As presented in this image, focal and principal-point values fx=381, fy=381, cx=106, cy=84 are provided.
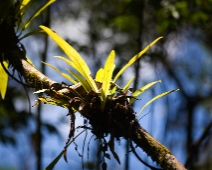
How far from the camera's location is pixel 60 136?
8.76ft

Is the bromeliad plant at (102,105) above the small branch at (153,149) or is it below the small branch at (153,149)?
above

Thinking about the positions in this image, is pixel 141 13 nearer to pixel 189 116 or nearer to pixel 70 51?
pixel 70 51

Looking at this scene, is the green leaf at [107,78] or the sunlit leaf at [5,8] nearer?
the green leaf at [107,78]

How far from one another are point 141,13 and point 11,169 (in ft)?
8.38

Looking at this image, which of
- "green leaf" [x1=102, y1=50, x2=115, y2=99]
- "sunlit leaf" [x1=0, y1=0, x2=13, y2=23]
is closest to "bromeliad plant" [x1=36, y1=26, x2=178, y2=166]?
"green leaf" [x1=102, y1=50, x2=115, y2=99]

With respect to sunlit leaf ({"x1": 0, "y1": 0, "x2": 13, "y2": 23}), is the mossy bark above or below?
below

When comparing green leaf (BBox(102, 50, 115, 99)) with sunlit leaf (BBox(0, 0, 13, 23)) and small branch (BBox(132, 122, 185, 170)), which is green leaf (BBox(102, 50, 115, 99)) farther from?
sunlit leaf (BBox(0, 0, 13, 23))

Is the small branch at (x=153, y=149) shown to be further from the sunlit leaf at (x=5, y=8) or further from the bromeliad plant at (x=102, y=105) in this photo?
the sunlit leaf at (x=5, y=8)

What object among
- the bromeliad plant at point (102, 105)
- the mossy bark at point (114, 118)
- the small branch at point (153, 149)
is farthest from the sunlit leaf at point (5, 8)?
the small branch at point (153, 149)

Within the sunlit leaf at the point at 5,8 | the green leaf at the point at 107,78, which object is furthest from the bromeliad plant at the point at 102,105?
the sunlit leaf at the point at 5,8

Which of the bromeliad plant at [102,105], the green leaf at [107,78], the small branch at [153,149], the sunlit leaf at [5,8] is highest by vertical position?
the sunlit leaf at [5,8]

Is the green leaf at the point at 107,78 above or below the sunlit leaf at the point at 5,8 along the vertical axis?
below

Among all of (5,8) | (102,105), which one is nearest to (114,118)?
(102,105)

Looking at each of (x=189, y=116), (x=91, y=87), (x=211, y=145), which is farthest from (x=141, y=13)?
(x=211, y=145)
